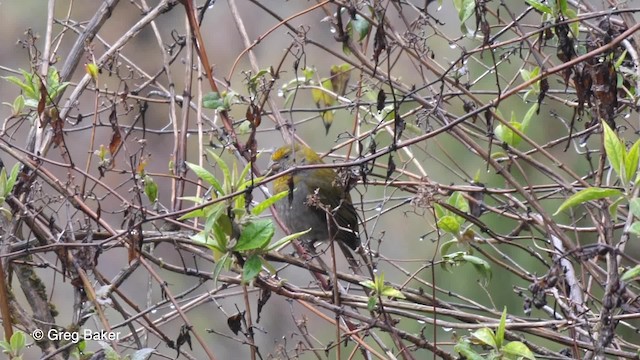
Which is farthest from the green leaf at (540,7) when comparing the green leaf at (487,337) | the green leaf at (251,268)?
the green leaf at (251,268)

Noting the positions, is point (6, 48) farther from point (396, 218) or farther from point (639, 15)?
point (639, 15)

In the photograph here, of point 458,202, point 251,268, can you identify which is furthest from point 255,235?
point 458,202

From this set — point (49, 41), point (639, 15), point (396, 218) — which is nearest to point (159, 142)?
point (396, 218)

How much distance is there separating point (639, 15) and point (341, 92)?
7.42ft

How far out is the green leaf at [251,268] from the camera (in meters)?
1.87

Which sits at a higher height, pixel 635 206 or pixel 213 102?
pixel 213 102

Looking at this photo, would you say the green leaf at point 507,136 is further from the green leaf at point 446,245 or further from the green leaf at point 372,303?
the green leaf at point 372,303

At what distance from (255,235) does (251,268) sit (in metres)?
0.08

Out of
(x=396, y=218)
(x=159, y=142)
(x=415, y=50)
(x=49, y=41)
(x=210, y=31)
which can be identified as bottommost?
(x=396, y=218)

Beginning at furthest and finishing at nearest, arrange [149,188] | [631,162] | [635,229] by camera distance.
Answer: [149,188] → [631,162] → [635,229]

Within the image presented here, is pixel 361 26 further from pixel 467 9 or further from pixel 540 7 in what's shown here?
pixel 540 7

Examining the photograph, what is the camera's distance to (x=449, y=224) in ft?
7.45

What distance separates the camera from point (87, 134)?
9.41 m

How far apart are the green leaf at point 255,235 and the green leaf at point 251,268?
1.7 inches
